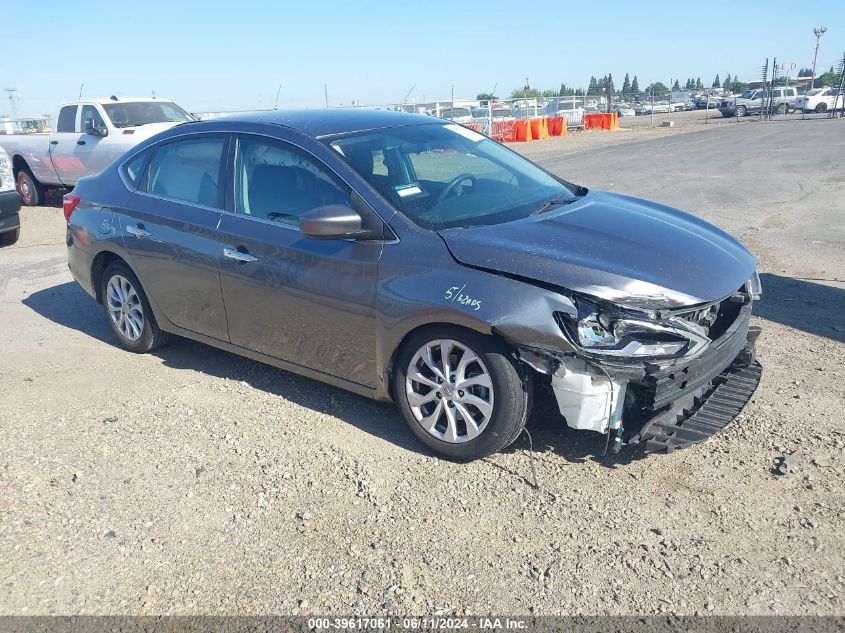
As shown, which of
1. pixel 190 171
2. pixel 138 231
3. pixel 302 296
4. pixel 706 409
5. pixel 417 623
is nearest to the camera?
pixel 417 623

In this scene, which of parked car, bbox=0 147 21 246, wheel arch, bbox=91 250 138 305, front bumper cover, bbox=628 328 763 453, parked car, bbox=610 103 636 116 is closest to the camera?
front bumper cover, bbox=628 328 763 453

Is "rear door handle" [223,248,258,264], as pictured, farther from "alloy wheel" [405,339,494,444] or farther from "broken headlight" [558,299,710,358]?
"broken headlight" [558,299,710,358]

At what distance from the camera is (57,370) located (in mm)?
5516

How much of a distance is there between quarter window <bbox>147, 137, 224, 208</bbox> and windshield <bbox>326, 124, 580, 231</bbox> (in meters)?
0.94

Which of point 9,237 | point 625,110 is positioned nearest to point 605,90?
point 625,110

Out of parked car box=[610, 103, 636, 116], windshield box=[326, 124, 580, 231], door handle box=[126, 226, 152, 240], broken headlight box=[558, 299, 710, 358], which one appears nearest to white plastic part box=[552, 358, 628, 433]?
broken headlight box=[558, 299, 710, 358]

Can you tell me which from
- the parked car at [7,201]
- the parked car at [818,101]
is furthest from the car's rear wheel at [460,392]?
the parked car at [818,101]

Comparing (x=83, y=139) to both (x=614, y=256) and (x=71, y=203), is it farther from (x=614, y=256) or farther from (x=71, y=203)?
(x=614, y=256)

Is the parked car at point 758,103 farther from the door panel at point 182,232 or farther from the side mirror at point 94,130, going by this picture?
the door panel at point 182,232

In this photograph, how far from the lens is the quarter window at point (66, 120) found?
13336mm

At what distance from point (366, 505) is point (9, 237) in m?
9.68

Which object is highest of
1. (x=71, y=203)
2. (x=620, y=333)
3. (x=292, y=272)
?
(x=71, y=203)

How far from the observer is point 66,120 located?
Answer: 13.5 m

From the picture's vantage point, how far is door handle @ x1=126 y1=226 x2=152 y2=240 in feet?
17.1
